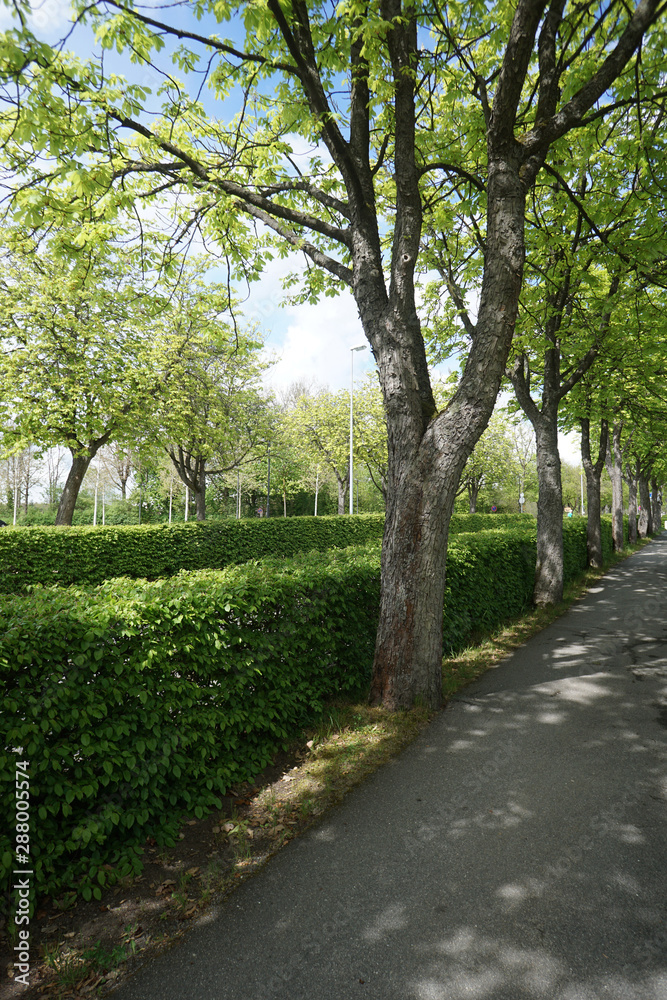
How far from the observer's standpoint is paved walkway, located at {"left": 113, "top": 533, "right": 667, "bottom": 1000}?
2328 millimetres

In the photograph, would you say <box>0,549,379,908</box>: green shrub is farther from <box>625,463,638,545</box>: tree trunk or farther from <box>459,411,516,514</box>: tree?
<box>459,411,516,514</box>: tree

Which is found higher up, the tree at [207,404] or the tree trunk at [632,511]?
the tree at [207,404]

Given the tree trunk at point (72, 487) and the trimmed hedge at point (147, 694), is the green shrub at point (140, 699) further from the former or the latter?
the tree trunk at point (72, 487)

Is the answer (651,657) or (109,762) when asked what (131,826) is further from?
(651,657)

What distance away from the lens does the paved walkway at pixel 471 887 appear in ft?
7.64

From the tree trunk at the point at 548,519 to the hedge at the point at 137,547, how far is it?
7.80 metres

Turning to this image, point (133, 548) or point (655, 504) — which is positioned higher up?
point (655, 504)

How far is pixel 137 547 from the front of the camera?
43.9 feet

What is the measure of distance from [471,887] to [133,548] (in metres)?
12.0

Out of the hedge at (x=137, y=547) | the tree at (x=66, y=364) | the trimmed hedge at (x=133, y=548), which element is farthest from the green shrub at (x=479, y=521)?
the tree at (x=66, y=364)
